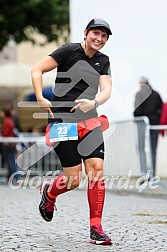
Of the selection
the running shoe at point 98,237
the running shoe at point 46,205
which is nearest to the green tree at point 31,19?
the running shoe at point 46,205

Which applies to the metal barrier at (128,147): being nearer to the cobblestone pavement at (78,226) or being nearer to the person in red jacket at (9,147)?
the cobblestone pavement at (78,226)

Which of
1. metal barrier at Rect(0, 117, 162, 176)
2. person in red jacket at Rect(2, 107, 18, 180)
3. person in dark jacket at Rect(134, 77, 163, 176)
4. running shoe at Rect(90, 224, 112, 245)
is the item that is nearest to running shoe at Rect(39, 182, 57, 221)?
running shoe at Rect(90, 224, 112, 245)

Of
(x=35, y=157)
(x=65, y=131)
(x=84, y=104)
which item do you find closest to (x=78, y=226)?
(x=65, y=131)

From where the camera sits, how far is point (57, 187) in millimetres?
6906

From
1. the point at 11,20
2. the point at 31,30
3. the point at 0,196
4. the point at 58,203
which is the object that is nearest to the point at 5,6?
the point at 11,20

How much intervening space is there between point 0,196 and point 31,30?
43.6ft

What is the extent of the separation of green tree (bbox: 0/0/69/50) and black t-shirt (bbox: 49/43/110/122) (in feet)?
54.4

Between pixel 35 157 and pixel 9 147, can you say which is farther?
pixel 35 157

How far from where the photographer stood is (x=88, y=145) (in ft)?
22.2

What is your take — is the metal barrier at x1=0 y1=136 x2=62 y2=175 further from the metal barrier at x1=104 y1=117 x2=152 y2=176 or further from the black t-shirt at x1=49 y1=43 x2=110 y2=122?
the black t-shirt at x1=49 y1=43 x2=110 y2=122

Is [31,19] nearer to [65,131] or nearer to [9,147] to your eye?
[9,147]

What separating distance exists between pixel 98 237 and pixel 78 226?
1407mm

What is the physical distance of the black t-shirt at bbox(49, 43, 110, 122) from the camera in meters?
6.80

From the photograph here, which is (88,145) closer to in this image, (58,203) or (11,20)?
(58,203)
